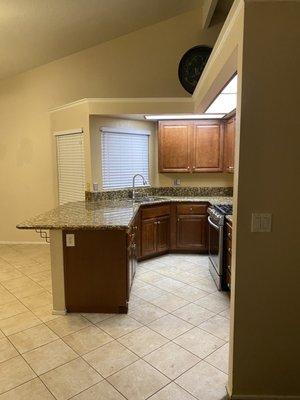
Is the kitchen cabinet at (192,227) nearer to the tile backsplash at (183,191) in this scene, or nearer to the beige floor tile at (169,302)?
the tile backsplash at (183,191)

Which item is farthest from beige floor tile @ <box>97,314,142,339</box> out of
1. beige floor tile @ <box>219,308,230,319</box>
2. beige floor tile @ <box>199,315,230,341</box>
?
beige floor tile @ <box>219,308,230,319</box>

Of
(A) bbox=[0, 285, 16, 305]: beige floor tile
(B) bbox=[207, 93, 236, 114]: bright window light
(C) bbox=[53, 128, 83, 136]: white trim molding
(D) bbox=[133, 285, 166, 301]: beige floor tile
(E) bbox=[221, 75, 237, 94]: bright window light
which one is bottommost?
(A) bbox=[0, 285, 16, 305]: beige floor tile

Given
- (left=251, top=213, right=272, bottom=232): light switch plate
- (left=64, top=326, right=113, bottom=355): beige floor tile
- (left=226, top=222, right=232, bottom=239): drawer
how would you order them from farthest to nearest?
(left=226, top=222, right=232, bottom=239): drawer → (left=64, top=326, right=113, bottom=355): beige floor tile → (left=251, top=213, right=272, bottom=232): light switch plate

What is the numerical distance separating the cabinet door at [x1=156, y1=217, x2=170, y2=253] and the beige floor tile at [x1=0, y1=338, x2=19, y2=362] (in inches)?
98.3

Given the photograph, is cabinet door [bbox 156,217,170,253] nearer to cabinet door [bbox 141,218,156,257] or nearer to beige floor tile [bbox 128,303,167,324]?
cabinet door [bbox 141,218,156,257]

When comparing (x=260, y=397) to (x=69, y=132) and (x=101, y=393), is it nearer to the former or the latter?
(x=101, y=393)

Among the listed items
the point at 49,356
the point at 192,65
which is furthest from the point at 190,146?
the point at 49,356

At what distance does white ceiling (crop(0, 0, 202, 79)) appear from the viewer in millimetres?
3451

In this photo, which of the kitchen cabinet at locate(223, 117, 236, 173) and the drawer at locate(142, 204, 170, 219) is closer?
the drawer at locate(142, 204, 170, 219)

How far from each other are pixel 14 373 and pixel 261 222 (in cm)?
201

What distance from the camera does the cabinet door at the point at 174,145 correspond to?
16.0 ft

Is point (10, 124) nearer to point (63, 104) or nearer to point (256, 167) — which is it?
point (63, 104)

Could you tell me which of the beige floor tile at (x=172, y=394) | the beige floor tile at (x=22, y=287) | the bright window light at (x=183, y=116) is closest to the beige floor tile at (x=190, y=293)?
the beige floor tile at (x=172, y=394)

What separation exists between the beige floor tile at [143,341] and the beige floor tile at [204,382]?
1.26 ft
